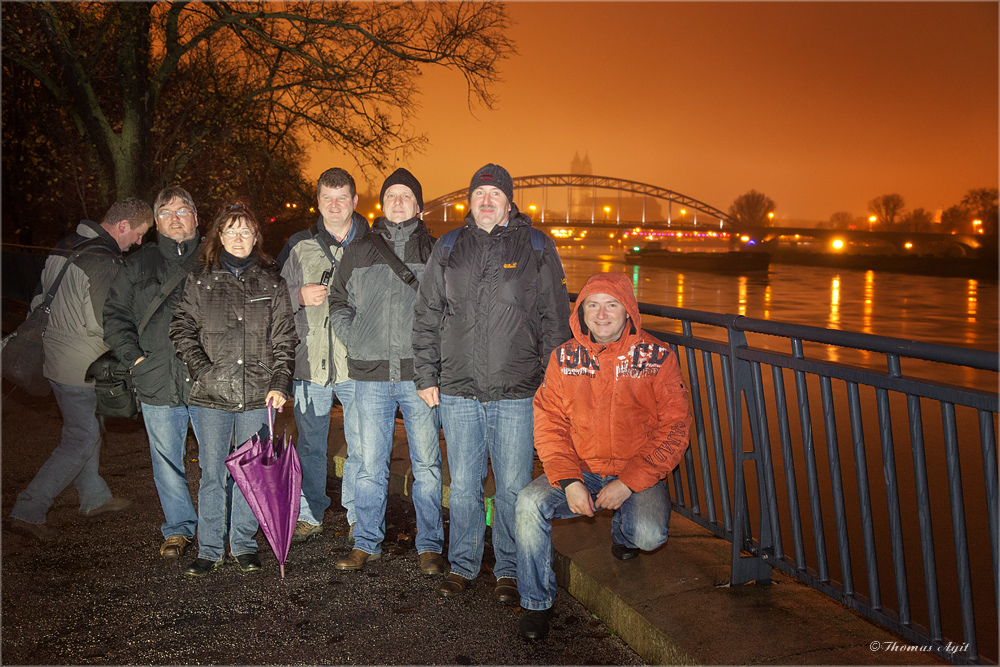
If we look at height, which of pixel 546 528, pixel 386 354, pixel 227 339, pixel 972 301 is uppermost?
pixel 227 339

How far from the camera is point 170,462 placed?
4582 millimetres

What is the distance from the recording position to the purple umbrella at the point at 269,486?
13.6 feet

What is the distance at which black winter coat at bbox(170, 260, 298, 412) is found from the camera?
4250 mm

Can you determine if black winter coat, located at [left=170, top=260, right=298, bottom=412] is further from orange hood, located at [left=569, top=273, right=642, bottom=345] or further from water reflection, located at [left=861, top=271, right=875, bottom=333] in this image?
water reflection, located at [left=861, top=271, right=875, bottom=333]

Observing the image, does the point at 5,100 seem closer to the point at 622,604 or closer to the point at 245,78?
the point at 245,78

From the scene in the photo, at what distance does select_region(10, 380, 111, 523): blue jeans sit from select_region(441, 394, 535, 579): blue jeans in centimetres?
242

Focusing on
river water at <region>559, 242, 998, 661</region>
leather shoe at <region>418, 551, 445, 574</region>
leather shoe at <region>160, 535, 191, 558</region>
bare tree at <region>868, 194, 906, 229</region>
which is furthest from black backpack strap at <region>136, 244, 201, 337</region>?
bare tree at <region>868, 194, 906, 229</region>

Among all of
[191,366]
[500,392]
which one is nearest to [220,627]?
[191,366]

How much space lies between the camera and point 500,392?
3971 mm

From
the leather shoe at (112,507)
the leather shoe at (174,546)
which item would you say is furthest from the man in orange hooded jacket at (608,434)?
the leather shoe at (112,507)

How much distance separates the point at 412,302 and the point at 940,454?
Answer: 17.4 ft

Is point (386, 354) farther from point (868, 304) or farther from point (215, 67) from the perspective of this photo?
point (868, 304)

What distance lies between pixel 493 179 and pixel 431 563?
2.04 metres

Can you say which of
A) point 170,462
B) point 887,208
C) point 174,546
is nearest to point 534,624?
point 174,546
